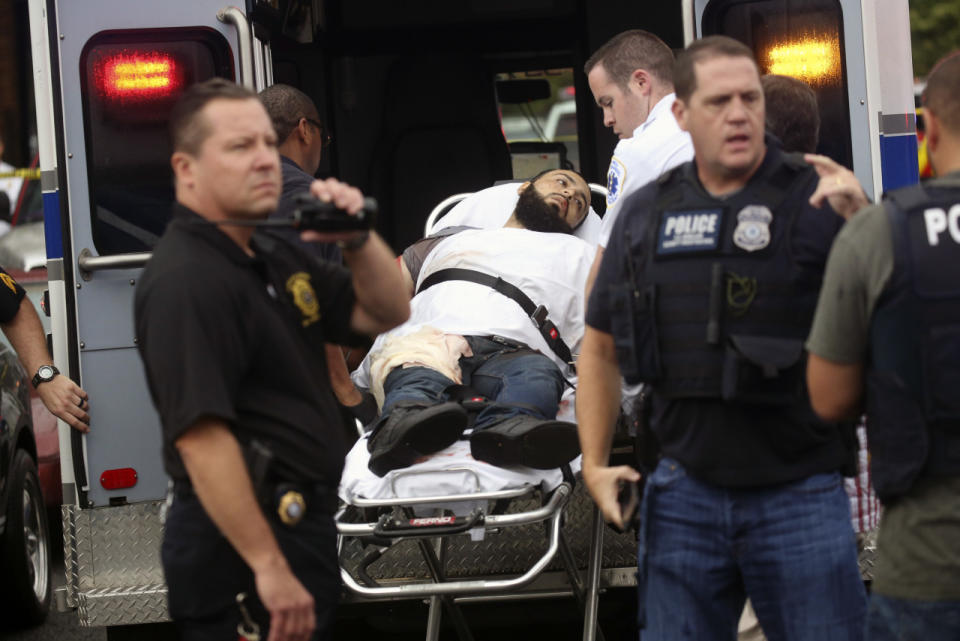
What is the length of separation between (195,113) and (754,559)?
146 centimetres

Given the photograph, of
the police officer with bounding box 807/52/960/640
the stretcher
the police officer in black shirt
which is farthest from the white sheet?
the police officer with bounding box 807/52/960/640

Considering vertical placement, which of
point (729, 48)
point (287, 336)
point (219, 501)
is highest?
point (729, 48)

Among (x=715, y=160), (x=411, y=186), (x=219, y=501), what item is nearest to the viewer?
(x=219, y=501)

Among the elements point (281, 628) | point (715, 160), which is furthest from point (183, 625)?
point (715, 160)

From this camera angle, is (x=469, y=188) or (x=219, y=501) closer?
(x=219, y=501)

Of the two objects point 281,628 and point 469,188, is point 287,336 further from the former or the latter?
point 469,188

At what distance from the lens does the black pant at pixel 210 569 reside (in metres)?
2.82

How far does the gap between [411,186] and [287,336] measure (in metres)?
5.45

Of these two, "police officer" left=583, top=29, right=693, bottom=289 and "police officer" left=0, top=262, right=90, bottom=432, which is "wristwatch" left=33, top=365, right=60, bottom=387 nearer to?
"police officer" left=0, top=262, right=90, bottom=432

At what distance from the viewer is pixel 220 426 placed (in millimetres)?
2717

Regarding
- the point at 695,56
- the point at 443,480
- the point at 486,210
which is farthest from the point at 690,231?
the point at 486,210

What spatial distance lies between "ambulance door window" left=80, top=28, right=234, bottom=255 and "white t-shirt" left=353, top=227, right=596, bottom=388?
1.01 meters

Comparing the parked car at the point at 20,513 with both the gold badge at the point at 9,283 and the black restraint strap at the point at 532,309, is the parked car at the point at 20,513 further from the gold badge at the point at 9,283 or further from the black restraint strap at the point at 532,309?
the black restraint strap at the point at 532,309

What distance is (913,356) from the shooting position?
8.62ft
